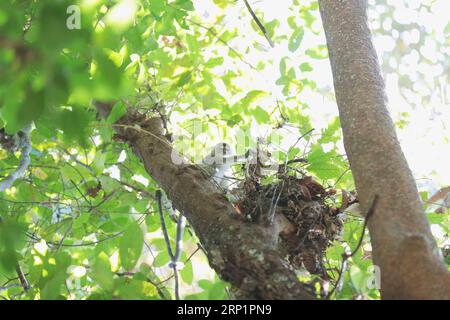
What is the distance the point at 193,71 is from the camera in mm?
2461

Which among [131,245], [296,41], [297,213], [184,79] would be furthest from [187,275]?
[296,41]

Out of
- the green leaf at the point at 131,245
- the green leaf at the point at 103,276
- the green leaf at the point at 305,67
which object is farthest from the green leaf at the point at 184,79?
the green leaf at the point at 103,276

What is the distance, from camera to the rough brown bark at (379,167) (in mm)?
1000

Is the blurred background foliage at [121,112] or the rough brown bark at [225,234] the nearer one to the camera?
the blurred background foliage at [121,112]

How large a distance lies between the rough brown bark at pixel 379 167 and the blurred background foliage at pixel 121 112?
10cm

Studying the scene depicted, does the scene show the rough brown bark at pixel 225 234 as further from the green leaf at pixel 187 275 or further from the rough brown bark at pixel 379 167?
the green leaf at pixel 187 275

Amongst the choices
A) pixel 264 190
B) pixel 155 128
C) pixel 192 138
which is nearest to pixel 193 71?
pixel 192 138

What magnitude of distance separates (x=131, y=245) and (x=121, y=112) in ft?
2.09

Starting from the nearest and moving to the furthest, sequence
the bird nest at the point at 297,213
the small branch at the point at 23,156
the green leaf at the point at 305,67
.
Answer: the bird nest at the point at 297,213
the small branch at the point at 23,156
the green leaf at the point at 305,67

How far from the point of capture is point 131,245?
1.17m

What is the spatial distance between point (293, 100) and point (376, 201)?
1.70 metres

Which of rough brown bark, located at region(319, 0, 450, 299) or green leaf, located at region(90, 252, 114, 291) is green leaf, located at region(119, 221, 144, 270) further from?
rough brown bark, located at region(319, 0, 450, 299)

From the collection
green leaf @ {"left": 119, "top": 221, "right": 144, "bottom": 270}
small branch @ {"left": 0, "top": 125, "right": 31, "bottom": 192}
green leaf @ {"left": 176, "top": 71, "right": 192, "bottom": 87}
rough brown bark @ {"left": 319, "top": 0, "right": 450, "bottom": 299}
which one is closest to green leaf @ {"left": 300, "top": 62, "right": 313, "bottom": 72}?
green leaf @ {"left": 176, "top": 71, "right": 192, "bottom": 87}

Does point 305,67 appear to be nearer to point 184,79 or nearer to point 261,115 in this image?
point 261,115
